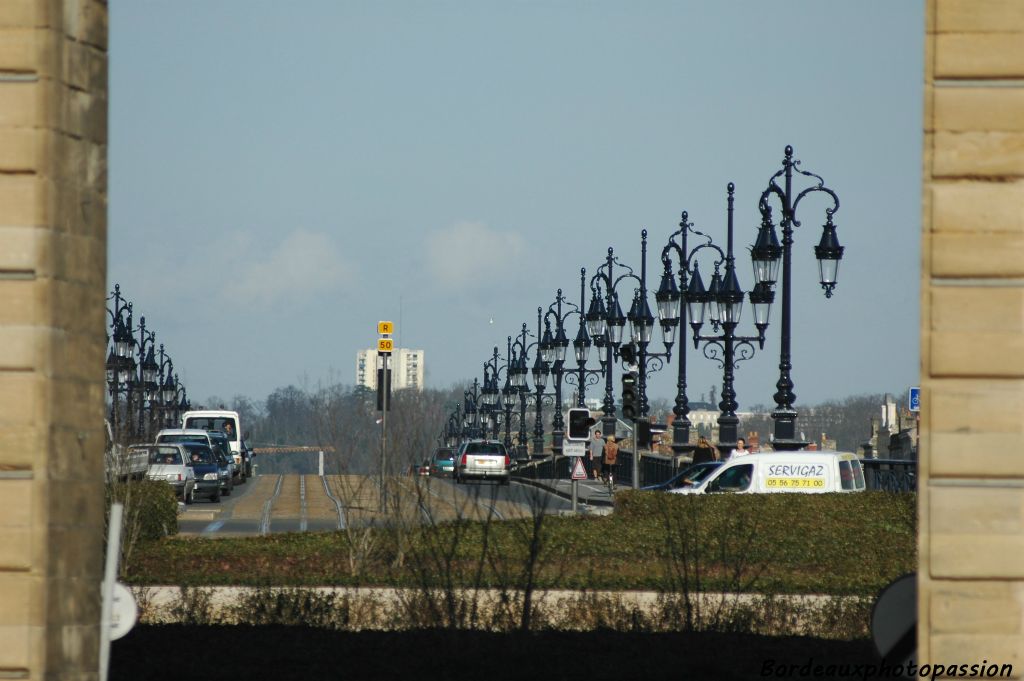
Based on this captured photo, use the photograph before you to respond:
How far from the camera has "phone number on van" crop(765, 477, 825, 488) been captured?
99.1 ft

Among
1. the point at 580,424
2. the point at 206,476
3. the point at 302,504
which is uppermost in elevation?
the point at 580,424

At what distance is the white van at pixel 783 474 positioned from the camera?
3025 cm

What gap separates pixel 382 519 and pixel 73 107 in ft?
38.9

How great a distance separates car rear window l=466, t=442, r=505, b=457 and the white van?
26.3 m

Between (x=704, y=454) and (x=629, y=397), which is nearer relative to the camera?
(x=629, y=397)

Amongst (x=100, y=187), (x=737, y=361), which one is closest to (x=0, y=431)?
(x=100, y=187)

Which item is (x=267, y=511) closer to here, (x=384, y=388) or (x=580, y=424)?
(x=580, y=424)

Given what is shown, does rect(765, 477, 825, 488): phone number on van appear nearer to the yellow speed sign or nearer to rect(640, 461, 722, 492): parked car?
the yellow speed sign

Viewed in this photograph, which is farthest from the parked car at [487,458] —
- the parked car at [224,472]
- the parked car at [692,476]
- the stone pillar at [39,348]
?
the stone pillar at [39,348]

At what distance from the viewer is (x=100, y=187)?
28.8ft

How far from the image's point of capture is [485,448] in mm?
57500

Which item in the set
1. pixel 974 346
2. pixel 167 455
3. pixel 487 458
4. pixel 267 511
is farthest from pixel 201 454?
pixel 974 346

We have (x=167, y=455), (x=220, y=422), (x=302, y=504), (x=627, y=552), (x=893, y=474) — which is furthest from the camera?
(x=220, y=422)

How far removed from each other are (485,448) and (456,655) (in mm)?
44708
